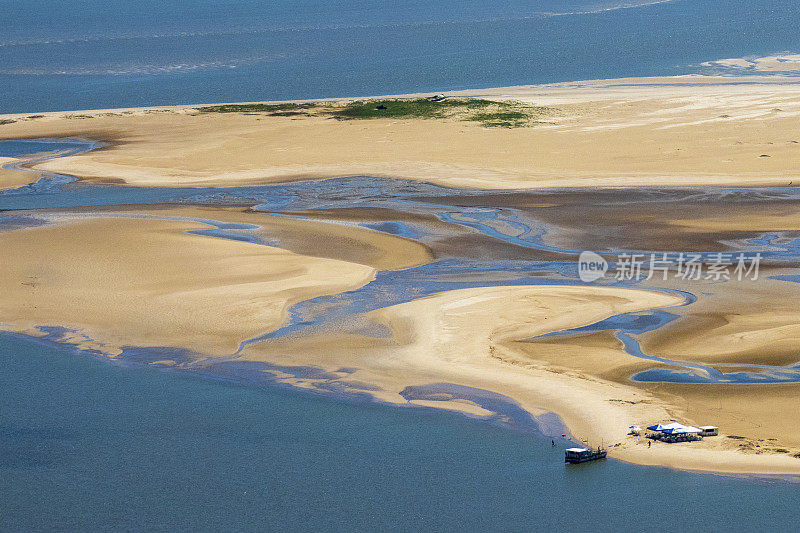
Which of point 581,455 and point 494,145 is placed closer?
point 581,455

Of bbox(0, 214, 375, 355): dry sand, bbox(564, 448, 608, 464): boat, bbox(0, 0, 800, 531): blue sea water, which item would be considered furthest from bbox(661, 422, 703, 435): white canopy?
bbox(0, 214, 375, 355): dry sand

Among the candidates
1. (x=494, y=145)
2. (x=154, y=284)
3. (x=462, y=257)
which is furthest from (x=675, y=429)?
(x=494, y=145)

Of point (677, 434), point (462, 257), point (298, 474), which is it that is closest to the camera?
point (298, 474)

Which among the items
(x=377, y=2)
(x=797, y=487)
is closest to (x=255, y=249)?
(x=797, y=487)

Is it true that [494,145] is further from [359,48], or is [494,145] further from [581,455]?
[359,48]

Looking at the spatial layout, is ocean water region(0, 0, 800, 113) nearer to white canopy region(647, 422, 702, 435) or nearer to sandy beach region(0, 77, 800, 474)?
sandy beach region(0, 77, 800, 474)
